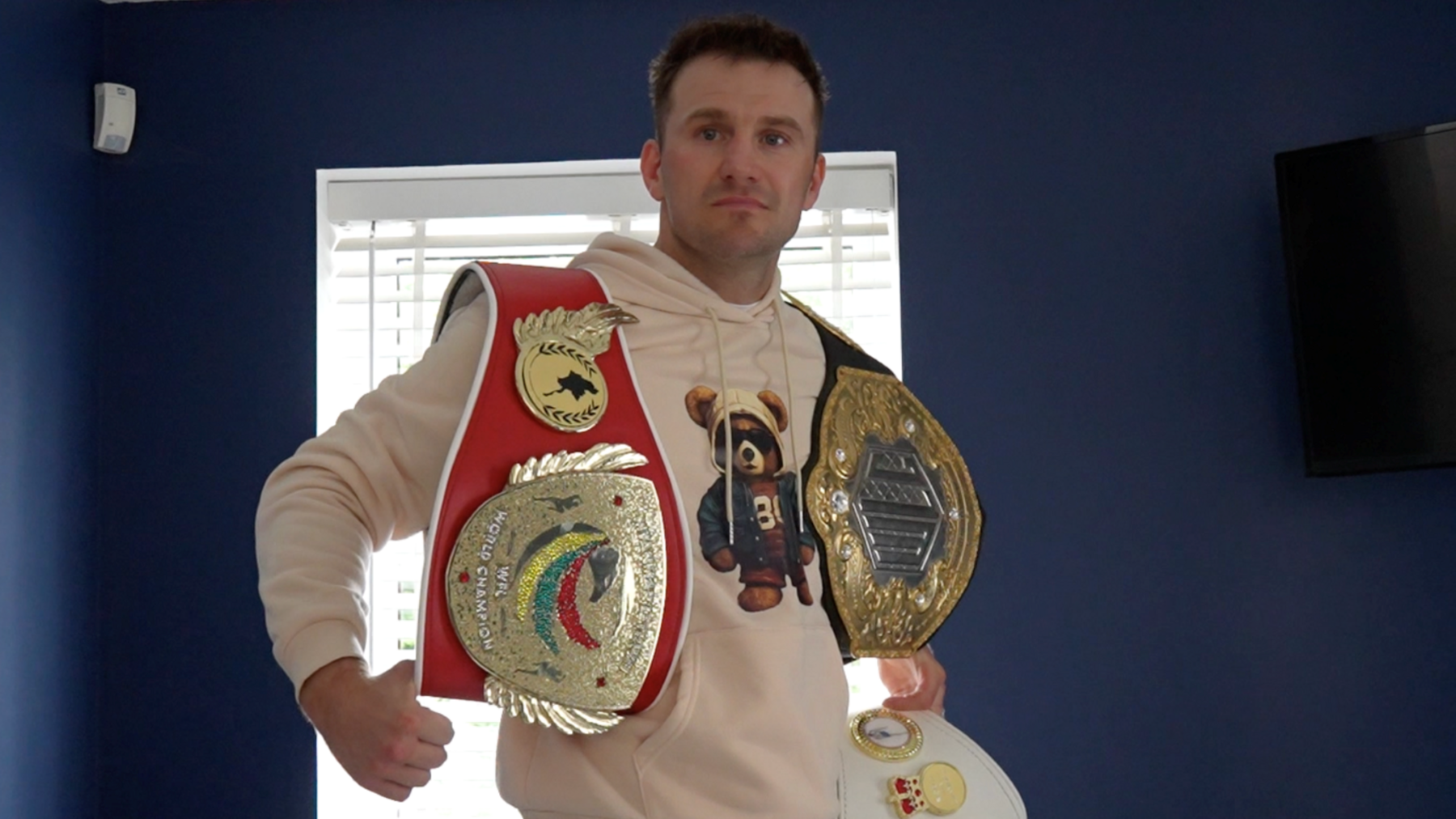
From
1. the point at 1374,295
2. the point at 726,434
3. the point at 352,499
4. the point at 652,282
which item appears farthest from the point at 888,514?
the point at 1374,295

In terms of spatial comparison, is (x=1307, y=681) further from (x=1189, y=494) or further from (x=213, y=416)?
(x=213, y=416)

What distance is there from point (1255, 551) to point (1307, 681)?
279 millimetres

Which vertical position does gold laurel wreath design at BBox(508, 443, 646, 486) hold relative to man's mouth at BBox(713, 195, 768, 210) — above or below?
below

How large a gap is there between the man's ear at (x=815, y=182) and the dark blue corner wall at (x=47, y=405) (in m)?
1.86

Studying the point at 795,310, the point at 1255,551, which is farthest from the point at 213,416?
the point at 1255,551

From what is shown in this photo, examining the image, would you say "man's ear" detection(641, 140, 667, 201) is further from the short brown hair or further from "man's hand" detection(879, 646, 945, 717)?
"man's hand" detection(879, 646, 945, 717)

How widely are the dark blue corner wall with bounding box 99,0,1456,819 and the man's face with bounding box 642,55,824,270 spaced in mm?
1499

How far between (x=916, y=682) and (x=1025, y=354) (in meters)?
1.42

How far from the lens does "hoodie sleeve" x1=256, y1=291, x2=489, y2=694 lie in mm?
1073

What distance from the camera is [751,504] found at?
1.34 meters

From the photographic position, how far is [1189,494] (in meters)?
2.81

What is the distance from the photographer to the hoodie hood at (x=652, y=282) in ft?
4.62

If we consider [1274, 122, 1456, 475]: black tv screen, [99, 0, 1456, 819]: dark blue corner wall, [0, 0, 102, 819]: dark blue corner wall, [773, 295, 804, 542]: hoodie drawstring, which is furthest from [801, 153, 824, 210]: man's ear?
[0, 0, 102, 819]: dark blue corner wall

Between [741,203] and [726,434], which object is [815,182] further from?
[726,434]
